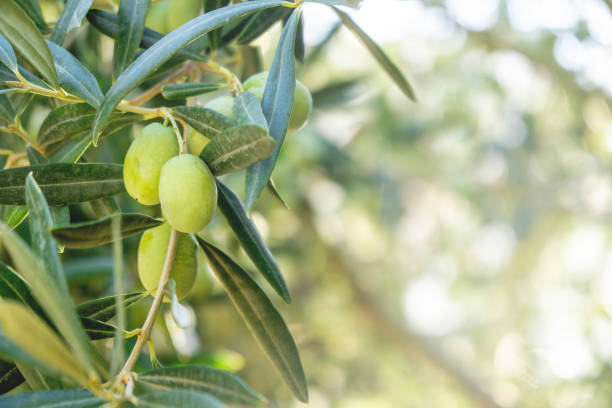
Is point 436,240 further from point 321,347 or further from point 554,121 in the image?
point 321,347

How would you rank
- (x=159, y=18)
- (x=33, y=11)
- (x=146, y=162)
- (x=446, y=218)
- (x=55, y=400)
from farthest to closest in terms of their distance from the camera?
1. (x=446, y=218)
2. (x=159, y=18)
3. (x=33, y=11)
4. (x=146, y=162)
5. (x=55, y=400)

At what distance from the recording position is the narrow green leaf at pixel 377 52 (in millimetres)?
676

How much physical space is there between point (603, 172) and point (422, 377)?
1.27m

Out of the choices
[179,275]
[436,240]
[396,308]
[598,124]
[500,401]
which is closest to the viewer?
[179,275]

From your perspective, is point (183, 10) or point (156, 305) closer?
point (156, 305)

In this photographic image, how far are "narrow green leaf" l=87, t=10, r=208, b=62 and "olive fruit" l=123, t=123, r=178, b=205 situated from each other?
15 cm

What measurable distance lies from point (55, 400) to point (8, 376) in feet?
0.35

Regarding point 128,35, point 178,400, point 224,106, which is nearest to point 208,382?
point 178,400

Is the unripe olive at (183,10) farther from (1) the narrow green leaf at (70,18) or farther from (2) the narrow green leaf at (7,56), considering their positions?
(2) the narrow green leaf at (7,56)

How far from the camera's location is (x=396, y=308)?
9.10ft

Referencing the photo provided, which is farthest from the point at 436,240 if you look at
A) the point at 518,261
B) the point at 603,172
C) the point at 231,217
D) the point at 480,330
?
the point at 231,217

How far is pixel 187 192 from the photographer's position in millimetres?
513

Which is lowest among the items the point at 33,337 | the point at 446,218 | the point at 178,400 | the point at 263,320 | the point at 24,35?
the point at 446,218

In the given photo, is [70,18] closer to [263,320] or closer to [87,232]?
[87,232]
